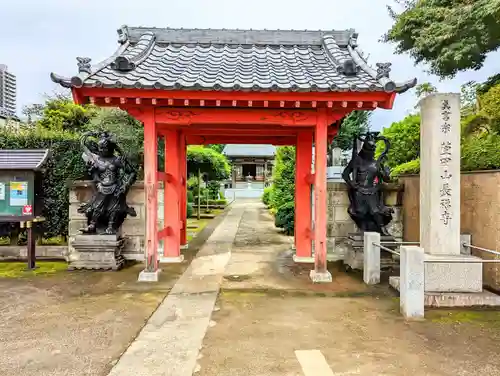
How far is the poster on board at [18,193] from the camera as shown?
669 centimetres

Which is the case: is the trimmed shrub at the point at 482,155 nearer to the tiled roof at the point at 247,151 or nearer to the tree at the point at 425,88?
the tree at the point at 425,88

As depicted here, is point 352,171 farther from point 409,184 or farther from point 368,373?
point 368,373

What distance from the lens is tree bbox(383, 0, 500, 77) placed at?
27.4 feet

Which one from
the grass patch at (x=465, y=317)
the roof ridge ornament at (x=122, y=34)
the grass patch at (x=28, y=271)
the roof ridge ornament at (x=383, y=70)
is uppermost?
the roof ridge ornament at (x=122, y=34)

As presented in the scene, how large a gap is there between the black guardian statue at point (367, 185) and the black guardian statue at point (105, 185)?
4418mm

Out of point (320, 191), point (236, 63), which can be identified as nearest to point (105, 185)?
point (236, 63)

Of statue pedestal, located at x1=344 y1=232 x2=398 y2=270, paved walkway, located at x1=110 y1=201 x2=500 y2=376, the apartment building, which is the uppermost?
the apartment building

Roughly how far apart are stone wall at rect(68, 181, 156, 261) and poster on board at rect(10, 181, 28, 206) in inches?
33.9

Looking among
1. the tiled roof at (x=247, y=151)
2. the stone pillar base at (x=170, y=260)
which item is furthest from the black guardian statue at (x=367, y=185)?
the tiled roof at (x=247, y=151)

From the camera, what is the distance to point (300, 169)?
8047 millimetres

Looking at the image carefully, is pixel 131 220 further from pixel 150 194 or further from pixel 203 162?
pixel 203 162

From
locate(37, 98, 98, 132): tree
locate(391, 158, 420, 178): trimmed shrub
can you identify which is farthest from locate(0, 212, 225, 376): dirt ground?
locate(37, 98, 98, 132): tree

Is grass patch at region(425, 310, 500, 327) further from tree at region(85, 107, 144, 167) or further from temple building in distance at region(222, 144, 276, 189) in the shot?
temple building in distance at region(222, 144, 276, 189)

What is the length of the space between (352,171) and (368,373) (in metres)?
4.68
